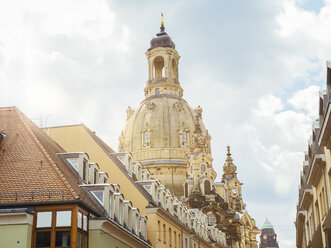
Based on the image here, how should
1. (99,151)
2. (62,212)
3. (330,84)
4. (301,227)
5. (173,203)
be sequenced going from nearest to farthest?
1. (330,84)
2. (62,212)
3. (99,151)
4. (173,203)
5. (301,227)

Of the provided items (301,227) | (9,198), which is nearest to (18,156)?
(9,198)

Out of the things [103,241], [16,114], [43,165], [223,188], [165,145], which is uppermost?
[165,145]

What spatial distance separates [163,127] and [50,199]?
304 feet

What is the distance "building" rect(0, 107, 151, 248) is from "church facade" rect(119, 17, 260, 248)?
219ft

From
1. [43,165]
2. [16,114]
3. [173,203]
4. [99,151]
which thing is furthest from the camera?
[173,203]

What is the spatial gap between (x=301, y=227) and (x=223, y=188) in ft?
196

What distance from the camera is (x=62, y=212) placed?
914 inches

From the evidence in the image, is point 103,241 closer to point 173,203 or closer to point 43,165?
point 43,165

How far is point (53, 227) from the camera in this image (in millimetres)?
22984

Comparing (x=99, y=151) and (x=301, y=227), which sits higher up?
(x=99, y=151)

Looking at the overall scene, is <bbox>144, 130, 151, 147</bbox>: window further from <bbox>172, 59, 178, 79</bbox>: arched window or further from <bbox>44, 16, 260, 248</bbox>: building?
<bbox>172, 59, 178, 79</bbox>: arched window

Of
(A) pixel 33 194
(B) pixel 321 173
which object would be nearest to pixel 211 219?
(B) pixel 321 173

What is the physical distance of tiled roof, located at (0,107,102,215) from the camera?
23688mm

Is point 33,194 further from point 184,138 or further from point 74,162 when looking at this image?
point 184,138
